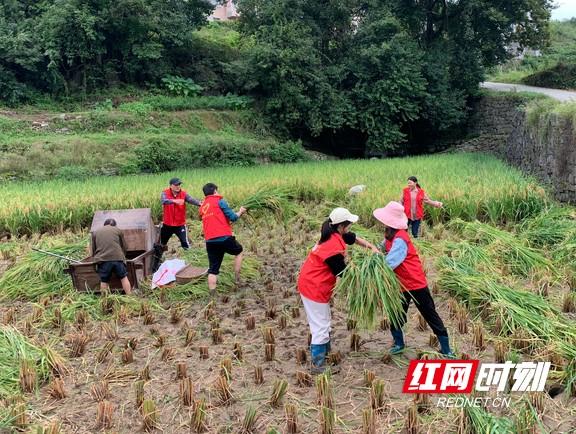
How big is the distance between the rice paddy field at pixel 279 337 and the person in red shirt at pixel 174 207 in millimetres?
473

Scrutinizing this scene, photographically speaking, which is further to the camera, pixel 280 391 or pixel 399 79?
pixel 399 79

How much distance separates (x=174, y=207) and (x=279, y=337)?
2.99 m

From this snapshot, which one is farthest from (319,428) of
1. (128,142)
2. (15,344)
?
(128,142)

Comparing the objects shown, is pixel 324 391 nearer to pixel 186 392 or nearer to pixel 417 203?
pixel 186 392

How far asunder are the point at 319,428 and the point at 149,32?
19315mm

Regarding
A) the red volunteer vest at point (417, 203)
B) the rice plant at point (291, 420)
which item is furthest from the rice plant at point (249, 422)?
the red volunteer vest at point (417, 203)

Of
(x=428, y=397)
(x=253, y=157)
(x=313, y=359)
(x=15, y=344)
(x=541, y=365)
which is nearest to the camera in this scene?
(x=428, y=397)

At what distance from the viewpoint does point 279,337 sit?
16.2ft

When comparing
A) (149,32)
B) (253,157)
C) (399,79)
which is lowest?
(253,157)

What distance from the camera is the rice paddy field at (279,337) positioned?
3.52m

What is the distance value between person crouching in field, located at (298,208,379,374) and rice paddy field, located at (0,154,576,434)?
17 centimetres

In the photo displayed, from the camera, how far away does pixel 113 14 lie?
18109 mm

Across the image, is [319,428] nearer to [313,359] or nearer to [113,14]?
[313,359]

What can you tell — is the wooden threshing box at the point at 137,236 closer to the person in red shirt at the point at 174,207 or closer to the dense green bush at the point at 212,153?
the person in red shirt at the point at 174,207
